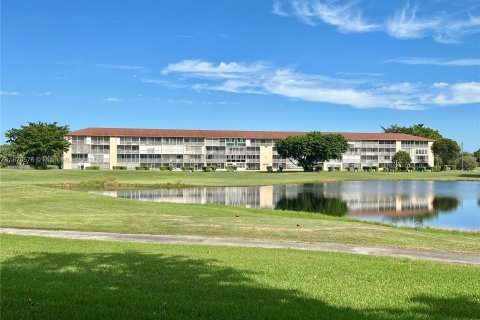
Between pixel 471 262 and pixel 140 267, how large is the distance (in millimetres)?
9961

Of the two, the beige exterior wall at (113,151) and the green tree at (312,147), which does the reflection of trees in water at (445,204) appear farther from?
the beige exterior wall at (113,151)

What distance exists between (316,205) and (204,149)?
356 ft

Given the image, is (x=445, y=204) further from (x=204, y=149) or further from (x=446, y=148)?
(x=446, y=148)

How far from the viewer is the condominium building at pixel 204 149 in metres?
145

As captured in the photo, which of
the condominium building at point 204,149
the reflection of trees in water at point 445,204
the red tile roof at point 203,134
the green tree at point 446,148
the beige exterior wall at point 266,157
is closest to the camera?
the reflection of trees in water at point 445,204

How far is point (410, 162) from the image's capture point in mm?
162875

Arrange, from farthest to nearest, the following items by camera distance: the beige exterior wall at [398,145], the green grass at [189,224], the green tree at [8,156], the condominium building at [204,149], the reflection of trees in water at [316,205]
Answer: the green tree at [8,156]
the beige exterior wall at [398,145]
the condominium building at [204,149]
the reflection of trees in water at [316,205]
the green grass at [189,224]

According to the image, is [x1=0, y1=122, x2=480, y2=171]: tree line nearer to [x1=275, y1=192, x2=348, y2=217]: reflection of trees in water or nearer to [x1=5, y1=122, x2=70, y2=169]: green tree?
[x1=5, y1=122, x2=70, y2=169]: green tree

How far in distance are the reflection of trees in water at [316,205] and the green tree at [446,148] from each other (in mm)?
124834

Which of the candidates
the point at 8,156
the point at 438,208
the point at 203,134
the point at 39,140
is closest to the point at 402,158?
the point at 203,134

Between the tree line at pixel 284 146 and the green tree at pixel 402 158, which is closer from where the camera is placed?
the tree line at pixel 284 146

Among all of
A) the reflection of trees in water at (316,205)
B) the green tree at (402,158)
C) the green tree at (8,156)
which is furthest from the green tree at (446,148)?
the green tree at (8,156)

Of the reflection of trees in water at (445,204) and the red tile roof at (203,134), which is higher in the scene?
the red tile roof at (203,134)

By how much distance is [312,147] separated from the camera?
13538cm
